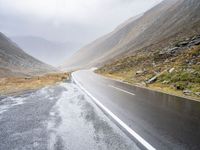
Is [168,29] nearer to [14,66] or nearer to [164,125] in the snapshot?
[14,66]

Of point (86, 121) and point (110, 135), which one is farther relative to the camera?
point (86, 121)

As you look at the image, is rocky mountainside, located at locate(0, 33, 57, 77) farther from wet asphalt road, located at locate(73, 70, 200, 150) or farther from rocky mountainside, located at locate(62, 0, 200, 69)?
wet asphalt road, located at locate(73, 70, 200, 150)

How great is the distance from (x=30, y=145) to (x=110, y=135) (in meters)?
1.90

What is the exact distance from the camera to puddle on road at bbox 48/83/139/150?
200 inches

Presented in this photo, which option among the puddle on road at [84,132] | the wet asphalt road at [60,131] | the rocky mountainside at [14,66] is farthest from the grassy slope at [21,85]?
the rocky mountainside at [14,66]

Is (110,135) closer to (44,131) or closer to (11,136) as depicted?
(44,131)

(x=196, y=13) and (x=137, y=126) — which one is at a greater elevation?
(x=196, y=13)

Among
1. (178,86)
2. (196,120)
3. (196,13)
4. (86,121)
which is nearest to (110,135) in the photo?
(86,121)

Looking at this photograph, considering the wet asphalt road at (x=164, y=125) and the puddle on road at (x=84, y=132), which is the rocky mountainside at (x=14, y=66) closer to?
the puddle on road at (x=84, y=132)

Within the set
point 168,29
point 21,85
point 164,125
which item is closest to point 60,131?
point 164,125

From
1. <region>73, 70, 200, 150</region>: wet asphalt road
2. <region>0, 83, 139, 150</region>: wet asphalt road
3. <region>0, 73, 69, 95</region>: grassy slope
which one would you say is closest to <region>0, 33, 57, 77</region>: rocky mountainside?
<region>0, 73, 69, 95</region>: grassy slope

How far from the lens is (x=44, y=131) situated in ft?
20.7

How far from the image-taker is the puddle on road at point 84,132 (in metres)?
5.08

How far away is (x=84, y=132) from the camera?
6.11 m
